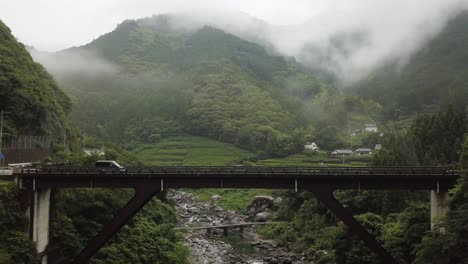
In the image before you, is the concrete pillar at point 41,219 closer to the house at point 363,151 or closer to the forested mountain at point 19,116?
the forested mountain at point 19,116

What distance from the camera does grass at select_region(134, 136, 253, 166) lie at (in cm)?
13675

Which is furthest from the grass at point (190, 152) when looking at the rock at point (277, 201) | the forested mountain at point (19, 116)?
the forested mountain at point (19, 116)

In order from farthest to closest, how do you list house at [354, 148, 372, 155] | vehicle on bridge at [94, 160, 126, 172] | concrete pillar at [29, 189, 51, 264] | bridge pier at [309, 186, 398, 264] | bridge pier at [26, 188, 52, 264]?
house at [354, 148, 372, 155]
vehicle on bridge at [94, 160, 126, 172]
concrete pillar at [29, 189, 51, 264]
bridge pier at [26, 188, 52, 264]
bridge pier at [309, 186, 398, 264]

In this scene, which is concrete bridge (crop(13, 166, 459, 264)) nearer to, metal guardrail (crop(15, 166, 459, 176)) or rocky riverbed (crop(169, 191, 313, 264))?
metal guardrail (crop(15, 166, 459, 176))

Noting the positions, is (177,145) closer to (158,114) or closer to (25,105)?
(158,114)

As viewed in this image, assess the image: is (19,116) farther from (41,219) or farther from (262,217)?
(262,217)

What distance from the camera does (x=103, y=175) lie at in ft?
137

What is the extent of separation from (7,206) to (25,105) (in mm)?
23714

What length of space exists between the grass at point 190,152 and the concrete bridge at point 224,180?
3378 inches

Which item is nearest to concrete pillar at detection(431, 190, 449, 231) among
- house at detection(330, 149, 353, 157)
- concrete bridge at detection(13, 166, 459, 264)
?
concrete bridge at detection(13, 166, 459, 264)

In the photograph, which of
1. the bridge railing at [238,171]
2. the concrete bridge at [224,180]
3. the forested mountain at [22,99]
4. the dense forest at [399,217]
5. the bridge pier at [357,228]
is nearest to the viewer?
the dense forest at [399,217]

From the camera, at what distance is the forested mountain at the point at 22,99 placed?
5700 centimetres

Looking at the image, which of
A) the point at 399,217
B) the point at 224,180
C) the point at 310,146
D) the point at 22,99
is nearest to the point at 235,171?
the point at 224,180

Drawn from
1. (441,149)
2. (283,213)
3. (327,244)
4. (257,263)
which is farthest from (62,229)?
(441,149)
